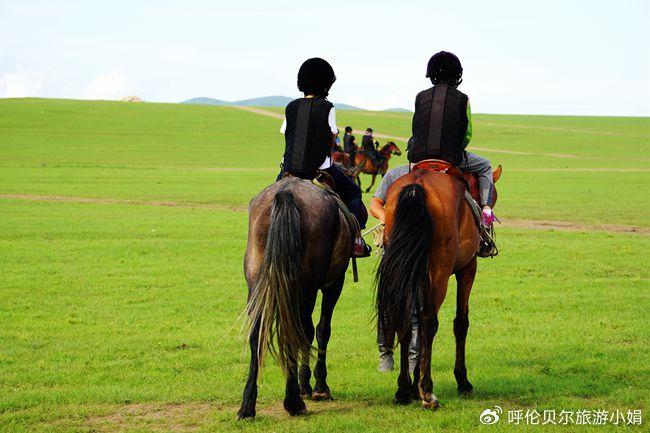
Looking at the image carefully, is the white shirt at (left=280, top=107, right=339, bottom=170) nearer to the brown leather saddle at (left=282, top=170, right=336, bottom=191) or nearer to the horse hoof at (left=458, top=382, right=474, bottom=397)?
the brown leather saddle at (left=282, top=170, right=336, bottom=191)

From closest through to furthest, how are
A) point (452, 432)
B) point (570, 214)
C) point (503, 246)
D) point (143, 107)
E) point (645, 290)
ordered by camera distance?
point (452, 432)
point (645, 290)
point (503, 246)
point (570, 214)
point (143, 107)

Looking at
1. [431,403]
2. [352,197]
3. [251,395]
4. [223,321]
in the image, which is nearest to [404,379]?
[431,403]

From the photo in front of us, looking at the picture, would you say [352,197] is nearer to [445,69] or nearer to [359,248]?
[359,248]

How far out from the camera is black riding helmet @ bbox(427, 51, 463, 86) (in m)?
7.76

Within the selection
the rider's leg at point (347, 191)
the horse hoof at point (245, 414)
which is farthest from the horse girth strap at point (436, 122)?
the horse hoof at point (245, 414)

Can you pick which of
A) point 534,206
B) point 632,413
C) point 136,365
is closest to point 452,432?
point 632,413

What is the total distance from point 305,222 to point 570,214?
18881mm

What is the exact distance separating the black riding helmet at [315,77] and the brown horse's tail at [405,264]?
54.9 inches

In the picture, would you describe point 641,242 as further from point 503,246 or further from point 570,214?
point 570,214

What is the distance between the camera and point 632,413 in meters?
6.81

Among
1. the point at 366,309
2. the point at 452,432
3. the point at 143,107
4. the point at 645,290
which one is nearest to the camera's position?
the point at 452,432

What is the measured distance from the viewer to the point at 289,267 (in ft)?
22.0

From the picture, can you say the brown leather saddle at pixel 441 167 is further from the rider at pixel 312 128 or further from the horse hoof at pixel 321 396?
the horse hoof at pixel 321 396

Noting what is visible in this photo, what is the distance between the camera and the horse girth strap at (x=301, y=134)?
297 inches
